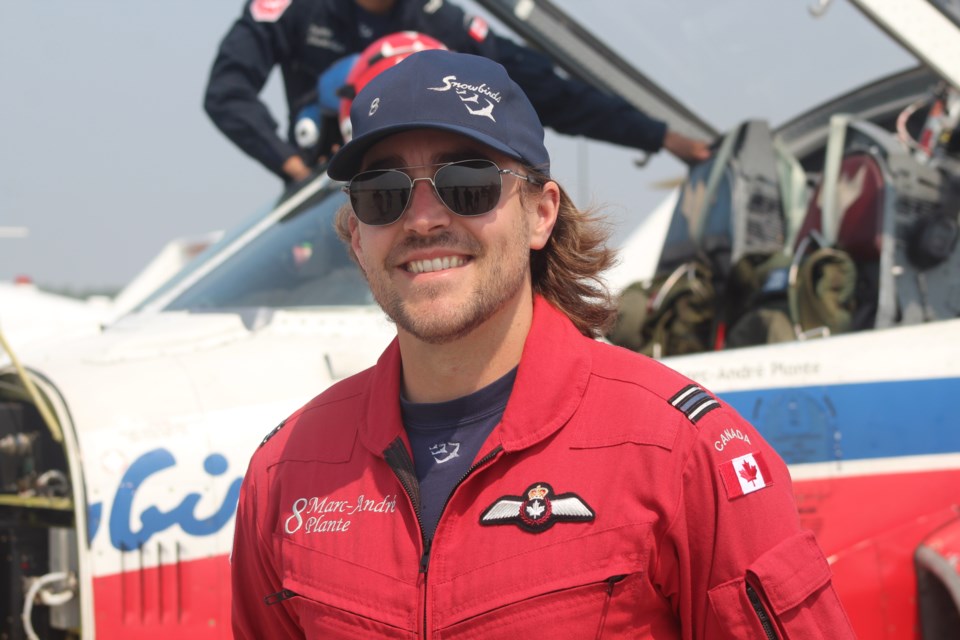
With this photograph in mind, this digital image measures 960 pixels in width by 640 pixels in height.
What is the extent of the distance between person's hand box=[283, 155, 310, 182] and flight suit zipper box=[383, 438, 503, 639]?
105 inches

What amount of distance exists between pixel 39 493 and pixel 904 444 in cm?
245

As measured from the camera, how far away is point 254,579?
1837 millimetres

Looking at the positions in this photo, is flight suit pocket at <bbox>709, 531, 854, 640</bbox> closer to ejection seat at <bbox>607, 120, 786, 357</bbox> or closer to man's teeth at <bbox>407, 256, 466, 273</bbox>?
man's teeth at <bbox>407, 256, 466, 273</bbox>

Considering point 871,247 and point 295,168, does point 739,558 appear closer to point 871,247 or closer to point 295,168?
point 871,247

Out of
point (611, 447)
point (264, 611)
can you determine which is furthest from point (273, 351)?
point (611, 447)

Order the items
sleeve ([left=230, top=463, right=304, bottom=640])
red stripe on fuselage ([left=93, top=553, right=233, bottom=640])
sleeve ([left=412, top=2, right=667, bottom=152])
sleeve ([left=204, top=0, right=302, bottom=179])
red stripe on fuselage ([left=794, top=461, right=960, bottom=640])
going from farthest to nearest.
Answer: sleeve ([left=412, top=2, right=667, bottom=152]) → sleeve ([left=204, top=0, right=302, bottom=179]) → red stripe on fuselage ([left=794, top=461, right=960, bottom=640]) → red stripe on fuselage ([left=93, top=553, right=233, bottom=640]) → sleeve ([left=230, top=463, right=304, bottom=640])

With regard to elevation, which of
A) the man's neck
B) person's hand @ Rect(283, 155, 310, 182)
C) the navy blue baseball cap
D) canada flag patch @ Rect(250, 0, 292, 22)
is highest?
canada flag patch @ Rect(250, 0, 292, 22)

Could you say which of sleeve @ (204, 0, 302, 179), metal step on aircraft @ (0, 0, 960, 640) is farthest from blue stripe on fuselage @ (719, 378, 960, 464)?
sleeve @ (204, 0, 302, 179)

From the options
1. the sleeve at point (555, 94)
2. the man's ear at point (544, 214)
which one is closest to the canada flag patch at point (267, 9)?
the sleeve at point (555, 94)

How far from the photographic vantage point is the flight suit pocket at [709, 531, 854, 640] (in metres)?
1.45

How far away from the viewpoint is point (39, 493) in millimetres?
2531

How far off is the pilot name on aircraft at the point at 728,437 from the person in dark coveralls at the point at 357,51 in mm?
3441

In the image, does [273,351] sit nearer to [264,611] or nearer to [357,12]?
[264,611]

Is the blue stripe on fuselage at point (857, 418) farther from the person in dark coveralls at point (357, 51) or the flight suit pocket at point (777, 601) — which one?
the person in dark coveralls at point (357, 51)
